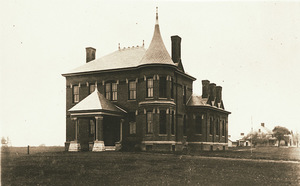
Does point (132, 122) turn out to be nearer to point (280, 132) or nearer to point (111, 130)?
point (111, 130)

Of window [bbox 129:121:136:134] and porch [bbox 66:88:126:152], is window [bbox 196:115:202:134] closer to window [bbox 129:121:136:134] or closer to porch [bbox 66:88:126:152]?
window [bbox 129:121:136:134]

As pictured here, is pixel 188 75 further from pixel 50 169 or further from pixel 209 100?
pixel 50 169

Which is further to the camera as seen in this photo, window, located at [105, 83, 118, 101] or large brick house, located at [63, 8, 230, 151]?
window, located at [105, 83, 118, 101]

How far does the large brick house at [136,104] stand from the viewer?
3462 centimetres

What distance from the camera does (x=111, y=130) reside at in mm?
37562

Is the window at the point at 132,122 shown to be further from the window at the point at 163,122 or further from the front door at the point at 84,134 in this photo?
the front door at the point at 84,134

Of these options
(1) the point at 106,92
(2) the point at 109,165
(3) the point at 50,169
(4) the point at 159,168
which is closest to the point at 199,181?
(4) the point at 159,168

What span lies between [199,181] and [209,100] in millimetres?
31496

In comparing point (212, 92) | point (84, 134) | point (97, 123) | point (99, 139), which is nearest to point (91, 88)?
point (84, 134)

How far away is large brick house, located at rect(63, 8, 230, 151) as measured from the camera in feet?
114

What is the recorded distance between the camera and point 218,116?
164 ft

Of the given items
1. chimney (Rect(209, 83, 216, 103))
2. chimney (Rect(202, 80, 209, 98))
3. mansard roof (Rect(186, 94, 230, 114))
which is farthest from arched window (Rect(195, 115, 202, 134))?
chimney (Rect(209, 83, 216, 103))

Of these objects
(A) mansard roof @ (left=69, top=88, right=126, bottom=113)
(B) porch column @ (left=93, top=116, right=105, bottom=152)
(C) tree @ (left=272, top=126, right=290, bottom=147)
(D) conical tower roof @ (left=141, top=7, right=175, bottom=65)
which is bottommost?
(C) tree @ (left=272, top=126, right=290, bottom=147)

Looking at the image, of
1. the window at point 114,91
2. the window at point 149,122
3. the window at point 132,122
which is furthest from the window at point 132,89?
the window at point 149,122
